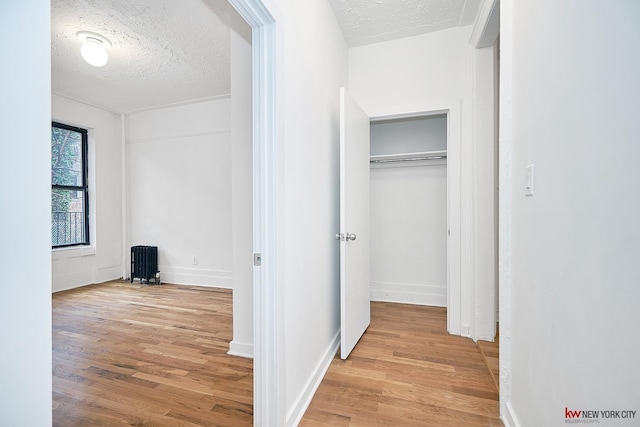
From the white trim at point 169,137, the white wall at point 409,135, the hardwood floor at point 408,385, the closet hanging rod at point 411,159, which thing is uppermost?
the white trim at point 169,137

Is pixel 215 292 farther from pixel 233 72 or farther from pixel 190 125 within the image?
pixel 233 72

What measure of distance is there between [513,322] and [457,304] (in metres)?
1.20

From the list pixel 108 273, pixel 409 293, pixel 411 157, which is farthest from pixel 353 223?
pixel 108 273

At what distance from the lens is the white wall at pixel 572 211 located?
68 cm

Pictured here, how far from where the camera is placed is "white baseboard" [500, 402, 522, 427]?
132cm

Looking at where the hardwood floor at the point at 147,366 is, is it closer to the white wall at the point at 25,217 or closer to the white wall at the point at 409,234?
the white wall at the point at 25,217

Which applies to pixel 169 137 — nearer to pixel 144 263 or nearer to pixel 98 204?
pixel 98 204

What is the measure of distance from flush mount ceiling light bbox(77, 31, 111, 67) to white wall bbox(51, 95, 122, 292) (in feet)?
5.71

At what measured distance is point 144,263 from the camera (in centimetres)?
431

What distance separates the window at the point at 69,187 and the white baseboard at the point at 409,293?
421 cm

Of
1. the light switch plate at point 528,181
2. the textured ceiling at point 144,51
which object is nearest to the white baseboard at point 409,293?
the light switch plate at point 528,181

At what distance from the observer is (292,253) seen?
1.51m

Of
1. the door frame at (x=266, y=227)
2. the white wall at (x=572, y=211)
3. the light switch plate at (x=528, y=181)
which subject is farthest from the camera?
the door frame at (x=266, y=227)

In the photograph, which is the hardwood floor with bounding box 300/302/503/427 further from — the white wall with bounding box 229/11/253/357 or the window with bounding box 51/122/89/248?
the window with bounding box 51/122/89/248
